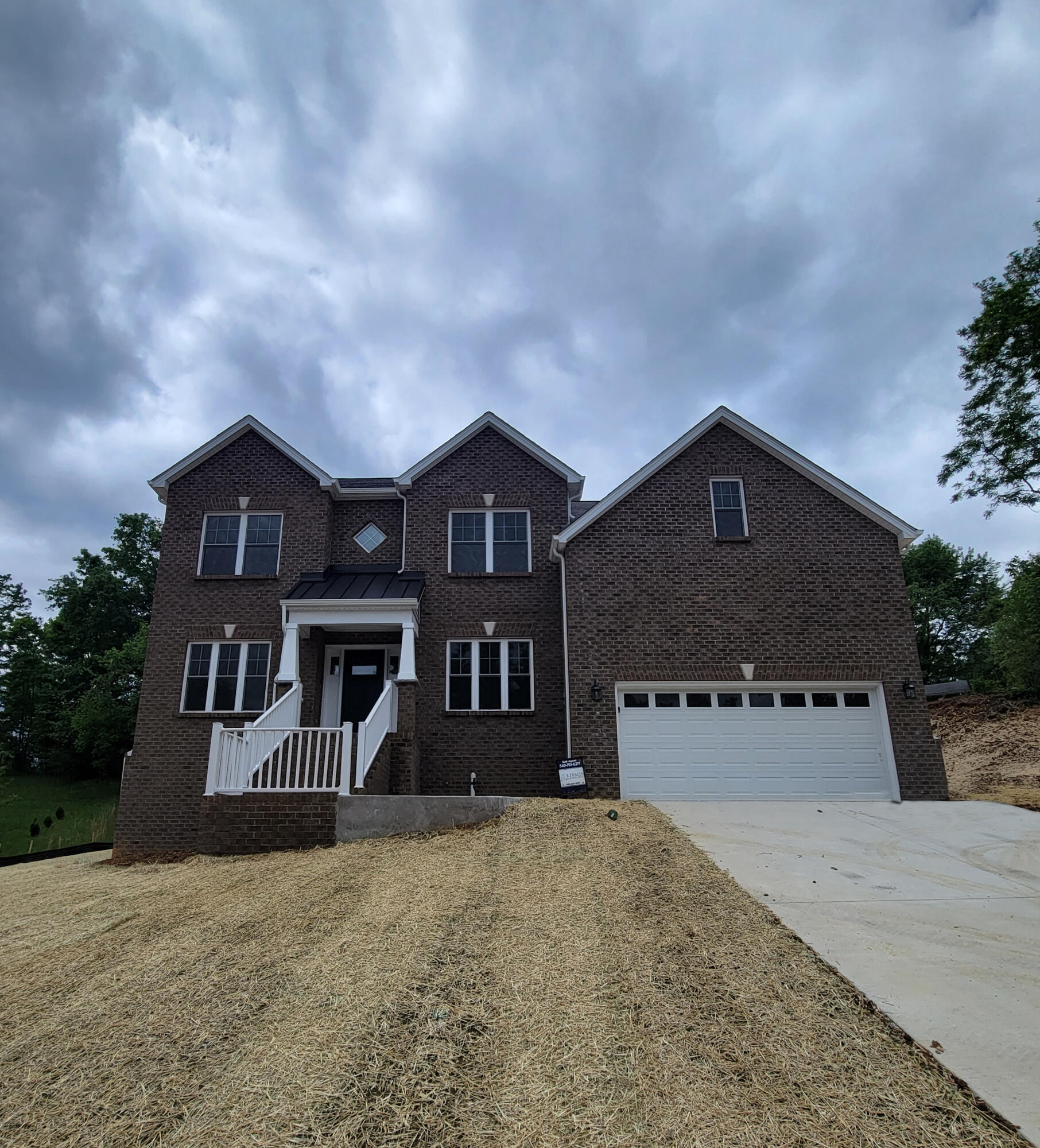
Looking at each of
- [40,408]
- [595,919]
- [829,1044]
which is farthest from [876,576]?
[40,408]

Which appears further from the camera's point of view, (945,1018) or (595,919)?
(595,919)

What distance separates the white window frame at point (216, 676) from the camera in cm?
1348

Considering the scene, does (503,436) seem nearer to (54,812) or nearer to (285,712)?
(285,712)

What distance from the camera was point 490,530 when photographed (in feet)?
48.3

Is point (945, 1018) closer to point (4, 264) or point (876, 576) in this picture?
point (876, 576)

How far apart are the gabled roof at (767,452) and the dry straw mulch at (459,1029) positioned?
7.98 metres

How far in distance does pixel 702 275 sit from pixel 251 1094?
51.1ft

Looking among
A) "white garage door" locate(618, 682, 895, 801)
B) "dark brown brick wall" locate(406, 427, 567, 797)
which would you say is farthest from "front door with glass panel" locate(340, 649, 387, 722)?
"white garage door" locate(618, 682, 895, 801)

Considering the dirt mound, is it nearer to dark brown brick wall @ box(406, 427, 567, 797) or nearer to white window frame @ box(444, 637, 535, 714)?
dark brown brick wall @ box(406, 427, 567, 797)

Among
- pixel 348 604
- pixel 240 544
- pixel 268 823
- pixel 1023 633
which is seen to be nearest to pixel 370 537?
pixel 348 604

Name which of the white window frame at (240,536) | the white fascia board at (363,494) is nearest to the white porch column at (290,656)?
the white window frame at (240,536)

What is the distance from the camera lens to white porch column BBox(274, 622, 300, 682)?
41.0ft

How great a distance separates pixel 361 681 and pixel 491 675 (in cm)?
286

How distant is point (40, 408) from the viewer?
840 inches
